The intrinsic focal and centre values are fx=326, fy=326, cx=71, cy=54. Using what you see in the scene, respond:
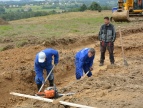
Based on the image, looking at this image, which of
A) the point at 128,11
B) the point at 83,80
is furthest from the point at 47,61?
the point at 128,11

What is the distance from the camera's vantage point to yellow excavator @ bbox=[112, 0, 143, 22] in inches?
1000

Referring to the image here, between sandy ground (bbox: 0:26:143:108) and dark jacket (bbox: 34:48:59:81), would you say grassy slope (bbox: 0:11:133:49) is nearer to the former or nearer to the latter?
sandy ground (bbox: 0:26:143:108)

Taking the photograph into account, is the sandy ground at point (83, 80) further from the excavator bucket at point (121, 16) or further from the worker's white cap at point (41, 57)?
the excavator bucket at point (121, 16)

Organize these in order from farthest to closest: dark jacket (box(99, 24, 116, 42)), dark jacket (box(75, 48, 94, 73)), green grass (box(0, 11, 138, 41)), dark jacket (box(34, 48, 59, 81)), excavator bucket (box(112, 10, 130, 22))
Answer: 1. excavator bucket (box(112, 10, 130, 22))
2. green grass (box(0, 11, 138, 41))
3. dark jacket (box(99, 24, 116, 42))
4. dark jacket (box(75, 48, 94, 73))
5. dark jacket (box(34, 48, 59, 81))

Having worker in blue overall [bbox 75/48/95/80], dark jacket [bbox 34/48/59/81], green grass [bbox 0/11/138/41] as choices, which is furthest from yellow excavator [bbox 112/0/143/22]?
dark jacket [bbox 34/48/59/81]

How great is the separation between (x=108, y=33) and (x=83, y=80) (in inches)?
136

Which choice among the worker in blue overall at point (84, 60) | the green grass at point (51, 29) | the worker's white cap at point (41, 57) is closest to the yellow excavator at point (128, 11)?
the green grass at point (51, 29)

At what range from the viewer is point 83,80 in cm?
912

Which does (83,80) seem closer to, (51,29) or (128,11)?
(51,29)

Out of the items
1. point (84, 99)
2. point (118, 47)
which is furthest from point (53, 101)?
point (118, 47)

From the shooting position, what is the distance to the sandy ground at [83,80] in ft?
24.7

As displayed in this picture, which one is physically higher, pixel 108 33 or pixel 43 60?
pixel 108 33

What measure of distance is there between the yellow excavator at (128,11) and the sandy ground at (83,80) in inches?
327

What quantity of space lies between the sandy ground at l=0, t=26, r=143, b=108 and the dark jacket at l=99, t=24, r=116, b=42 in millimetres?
1000
